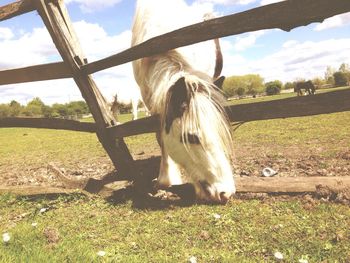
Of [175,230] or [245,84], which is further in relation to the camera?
[245,84]

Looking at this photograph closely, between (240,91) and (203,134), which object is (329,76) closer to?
(240,91)

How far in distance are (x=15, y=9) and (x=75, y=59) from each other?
129 cm

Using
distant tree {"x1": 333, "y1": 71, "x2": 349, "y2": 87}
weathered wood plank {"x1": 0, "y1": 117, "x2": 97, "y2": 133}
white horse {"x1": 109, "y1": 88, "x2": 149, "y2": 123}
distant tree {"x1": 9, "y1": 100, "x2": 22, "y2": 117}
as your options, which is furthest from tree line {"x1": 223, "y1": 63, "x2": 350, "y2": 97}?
weathered wood plank {"x1": 0, "y1": 117, "x2": 97, "y2": 133}

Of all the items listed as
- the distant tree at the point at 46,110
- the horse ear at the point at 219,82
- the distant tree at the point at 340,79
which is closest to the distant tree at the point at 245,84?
the distant tree at the point at 340,79

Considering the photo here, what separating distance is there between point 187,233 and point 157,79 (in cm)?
186

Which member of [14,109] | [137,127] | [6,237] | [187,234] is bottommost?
[187,234]

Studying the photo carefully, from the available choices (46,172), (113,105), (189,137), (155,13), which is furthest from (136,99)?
(189,137)

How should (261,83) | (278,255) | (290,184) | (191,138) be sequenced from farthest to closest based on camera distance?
1. (261,83)
2. (290,184)
3. (191,138)
4. (278,255)

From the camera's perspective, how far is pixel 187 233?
3459mm

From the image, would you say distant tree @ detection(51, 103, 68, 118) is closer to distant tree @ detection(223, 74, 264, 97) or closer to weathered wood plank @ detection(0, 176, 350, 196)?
distant tree @ detection(223, 74, 264, 97)

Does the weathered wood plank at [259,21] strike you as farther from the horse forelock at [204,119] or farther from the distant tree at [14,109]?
the distant tree at [14,109]

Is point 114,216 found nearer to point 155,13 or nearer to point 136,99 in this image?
point 155,13

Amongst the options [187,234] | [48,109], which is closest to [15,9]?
[187,234]

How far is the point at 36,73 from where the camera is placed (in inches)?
207
